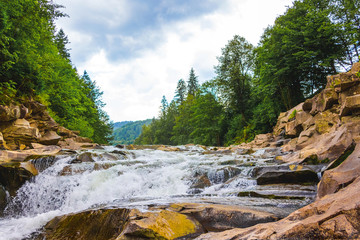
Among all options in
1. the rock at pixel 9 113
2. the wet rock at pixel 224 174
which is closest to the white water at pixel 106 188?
the wet rock at pixel 224 174

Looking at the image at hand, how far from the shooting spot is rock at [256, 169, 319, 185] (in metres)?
6.54

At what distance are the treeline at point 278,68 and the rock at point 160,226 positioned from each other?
17.6 metres

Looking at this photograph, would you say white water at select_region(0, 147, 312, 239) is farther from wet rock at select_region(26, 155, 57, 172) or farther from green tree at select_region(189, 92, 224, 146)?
green tree at select_region(189, 92, 224, 146)

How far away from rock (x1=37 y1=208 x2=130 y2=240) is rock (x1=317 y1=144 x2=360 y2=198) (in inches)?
163

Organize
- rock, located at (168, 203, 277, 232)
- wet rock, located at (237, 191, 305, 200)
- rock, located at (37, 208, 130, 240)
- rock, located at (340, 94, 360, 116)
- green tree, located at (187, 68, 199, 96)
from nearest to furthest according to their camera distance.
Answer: rock, located at (168, 203, 277, 232), rock, located at (37, 208, 130, 240), wet rock, located at (237, 191, 305, 200), rock, located at (340, 94, 360, 116), green tree, located at (187, 68, 199, 96)

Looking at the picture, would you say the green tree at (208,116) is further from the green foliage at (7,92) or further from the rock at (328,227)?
the rock at (328,227)

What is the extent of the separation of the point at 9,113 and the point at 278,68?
2144 cm

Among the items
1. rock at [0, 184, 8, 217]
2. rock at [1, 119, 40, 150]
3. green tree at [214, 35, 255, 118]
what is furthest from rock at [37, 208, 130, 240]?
green tree at [214, 35, 255, 118]

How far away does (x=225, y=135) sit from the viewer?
104 feet

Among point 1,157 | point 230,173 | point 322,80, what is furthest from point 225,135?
point 1,157

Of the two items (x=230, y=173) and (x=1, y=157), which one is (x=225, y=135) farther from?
(x=1, y=157)

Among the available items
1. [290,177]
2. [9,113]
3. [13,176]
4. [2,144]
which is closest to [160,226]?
[290,177]

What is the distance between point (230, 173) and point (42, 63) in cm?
1378

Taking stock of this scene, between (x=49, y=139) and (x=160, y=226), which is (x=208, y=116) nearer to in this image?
(x=49, y=139)
